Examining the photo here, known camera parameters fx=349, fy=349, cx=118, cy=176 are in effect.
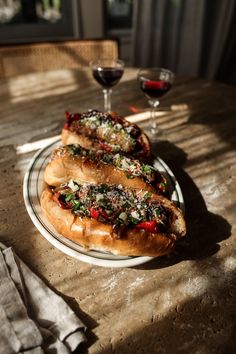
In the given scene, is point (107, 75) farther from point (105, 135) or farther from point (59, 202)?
point (59, 202)

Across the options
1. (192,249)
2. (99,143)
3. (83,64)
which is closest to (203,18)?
(83,64)

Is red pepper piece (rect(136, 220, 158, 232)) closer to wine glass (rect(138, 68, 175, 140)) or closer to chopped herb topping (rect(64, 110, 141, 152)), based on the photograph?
chopped herb topping (rect(64, 110, 141, 152))

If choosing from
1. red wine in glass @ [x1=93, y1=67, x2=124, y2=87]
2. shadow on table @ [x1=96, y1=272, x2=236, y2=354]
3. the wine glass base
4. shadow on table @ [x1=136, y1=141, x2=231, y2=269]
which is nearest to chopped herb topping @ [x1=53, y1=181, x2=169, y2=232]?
shadow on table @ [x1=136, y1=141, x2=231, y2=269]

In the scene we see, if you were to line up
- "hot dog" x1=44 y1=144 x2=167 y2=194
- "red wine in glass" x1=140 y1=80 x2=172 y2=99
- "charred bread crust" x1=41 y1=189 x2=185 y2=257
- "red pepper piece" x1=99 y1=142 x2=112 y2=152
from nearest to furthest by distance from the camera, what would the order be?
"charred bread crust" x1=41 y1=189 x2=185 y2=257, "hot dog" x1=44 y1=144 x2=167 y2=194, "red pepper piece" x1=99 y1=142 x2=112 y2=152, "red wine in glass" x1=140 y1=80 x2=172 y2=99

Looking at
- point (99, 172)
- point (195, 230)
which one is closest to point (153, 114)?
point (99, 172)

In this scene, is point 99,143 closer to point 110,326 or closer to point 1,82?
point 110,326

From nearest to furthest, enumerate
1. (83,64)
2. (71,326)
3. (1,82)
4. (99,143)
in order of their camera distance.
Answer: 1. (71,326)
2. (99,143)
3. (1,82)
4. (83,64)
